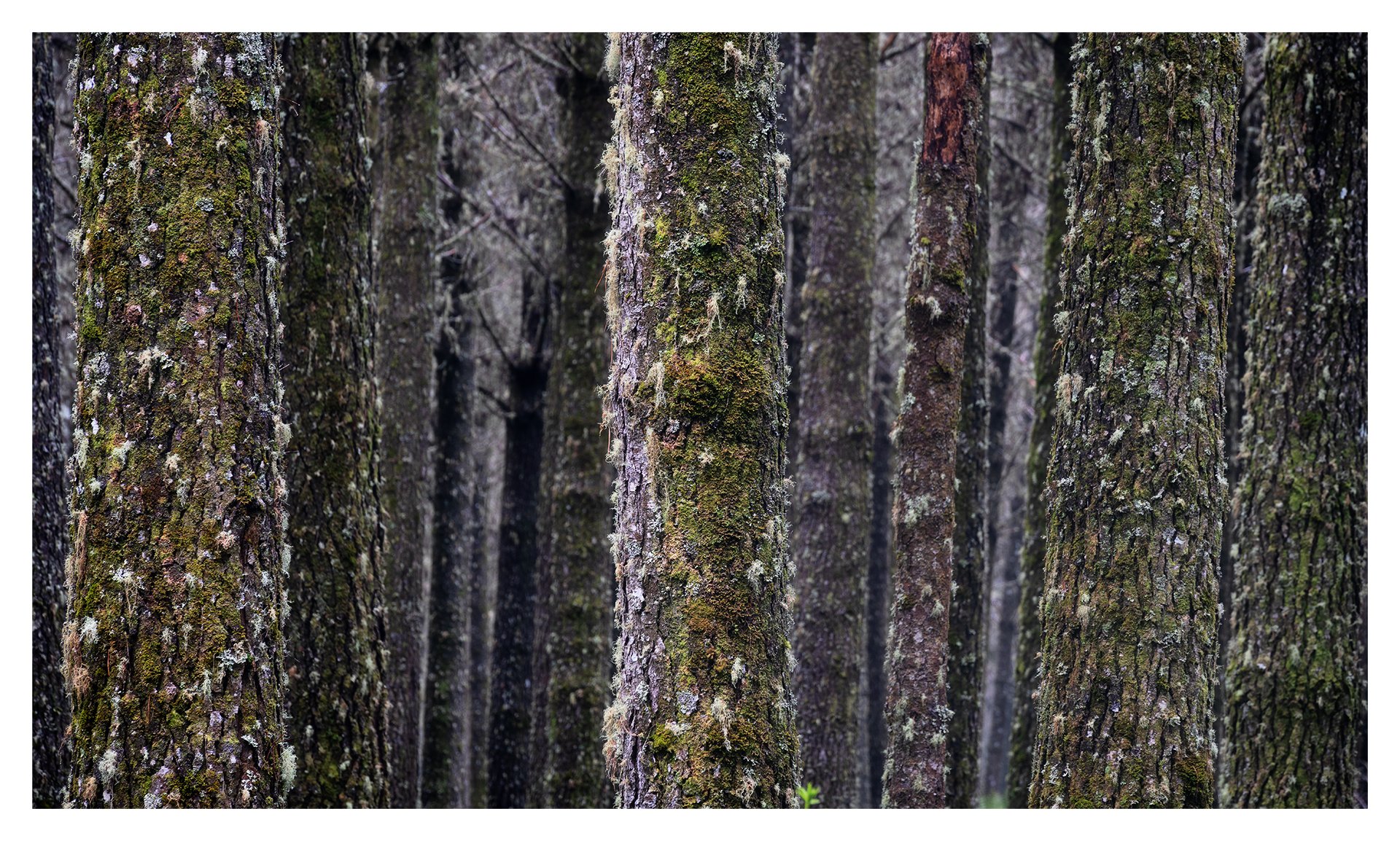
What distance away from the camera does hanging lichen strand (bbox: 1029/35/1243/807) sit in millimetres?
4406

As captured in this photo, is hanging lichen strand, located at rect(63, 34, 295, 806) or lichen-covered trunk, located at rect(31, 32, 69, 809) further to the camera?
lichen-covered trunk, located at rect(31, 32, 69, 809)

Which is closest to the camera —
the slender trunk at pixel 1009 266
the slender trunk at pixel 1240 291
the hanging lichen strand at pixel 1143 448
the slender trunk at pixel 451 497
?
the hanging lichen strand at pixel 1143 448

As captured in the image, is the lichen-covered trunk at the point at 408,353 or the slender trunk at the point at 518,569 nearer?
the lichen-covered trunk at the point at 408,353

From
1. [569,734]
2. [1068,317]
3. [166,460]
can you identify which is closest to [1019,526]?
[569,734]

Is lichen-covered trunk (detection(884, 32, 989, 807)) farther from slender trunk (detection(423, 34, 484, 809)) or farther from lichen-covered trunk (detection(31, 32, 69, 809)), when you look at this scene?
slender trunk (detection(423, 34, 484, 809))

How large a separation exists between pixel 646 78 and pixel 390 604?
5385mm

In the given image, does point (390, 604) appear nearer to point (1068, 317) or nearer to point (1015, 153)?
point (1068, 317)

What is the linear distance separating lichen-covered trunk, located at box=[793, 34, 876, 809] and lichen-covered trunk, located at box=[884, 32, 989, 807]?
1.51 meters

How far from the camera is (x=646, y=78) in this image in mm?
3885

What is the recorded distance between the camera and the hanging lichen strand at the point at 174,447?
3.54 meters

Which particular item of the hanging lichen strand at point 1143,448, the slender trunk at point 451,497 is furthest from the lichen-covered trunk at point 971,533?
the slender trunk at point 451,497

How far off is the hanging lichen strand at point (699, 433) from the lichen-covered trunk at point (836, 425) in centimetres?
441

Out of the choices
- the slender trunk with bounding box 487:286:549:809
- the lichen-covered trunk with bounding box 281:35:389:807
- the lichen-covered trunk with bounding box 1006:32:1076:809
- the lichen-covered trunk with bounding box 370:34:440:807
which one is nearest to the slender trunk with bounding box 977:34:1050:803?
the lichen-covered trunk with bounding box 1006:32:1076:809

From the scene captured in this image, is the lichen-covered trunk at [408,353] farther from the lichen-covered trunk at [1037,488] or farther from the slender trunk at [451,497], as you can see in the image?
the lichen-covered trunk at [1037,488]
